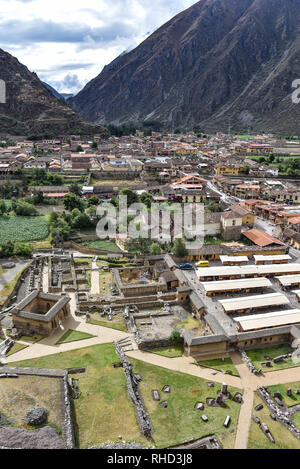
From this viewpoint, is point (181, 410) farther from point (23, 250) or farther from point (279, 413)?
point (23, 250)

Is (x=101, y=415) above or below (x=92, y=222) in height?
below

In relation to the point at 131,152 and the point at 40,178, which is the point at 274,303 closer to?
the point at 40,178

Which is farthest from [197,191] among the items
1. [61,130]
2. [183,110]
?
[183,110]

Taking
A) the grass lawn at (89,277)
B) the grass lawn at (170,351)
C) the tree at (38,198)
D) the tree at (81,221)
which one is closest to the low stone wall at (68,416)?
the grass lawn at (170,351)

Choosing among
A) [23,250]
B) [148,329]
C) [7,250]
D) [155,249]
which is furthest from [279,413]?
[7,250]

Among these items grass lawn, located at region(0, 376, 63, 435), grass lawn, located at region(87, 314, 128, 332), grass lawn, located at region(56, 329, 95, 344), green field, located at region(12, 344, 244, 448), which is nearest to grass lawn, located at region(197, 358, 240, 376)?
green field, located at region(12, 344, 244, 448)
